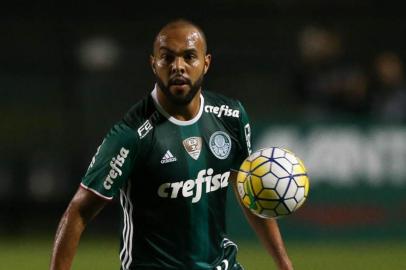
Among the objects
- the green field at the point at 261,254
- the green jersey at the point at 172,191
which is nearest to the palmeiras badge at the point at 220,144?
the green jersey at the point at 172,191

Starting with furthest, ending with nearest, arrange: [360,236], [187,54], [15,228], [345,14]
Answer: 1. [345,14]
2. [15,228]
3. [360,236]
4. [187,54]

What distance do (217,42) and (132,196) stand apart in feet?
26.9

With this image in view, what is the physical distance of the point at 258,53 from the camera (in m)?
13.3

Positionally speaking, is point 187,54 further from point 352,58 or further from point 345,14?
point 345,14

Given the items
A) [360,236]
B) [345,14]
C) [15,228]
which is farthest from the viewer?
[345,14]

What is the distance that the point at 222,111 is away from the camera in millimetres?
5574

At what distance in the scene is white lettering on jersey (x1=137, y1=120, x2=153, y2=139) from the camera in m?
5.18

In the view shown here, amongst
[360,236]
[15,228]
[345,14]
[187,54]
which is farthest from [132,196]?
[345,14]

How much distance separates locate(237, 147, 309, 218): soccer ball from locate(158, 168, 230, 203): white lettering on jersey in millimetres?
Answer: 141

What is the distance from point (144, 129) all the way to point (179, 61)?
40 centimetres

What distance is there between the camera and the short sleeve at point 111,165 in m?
5.10

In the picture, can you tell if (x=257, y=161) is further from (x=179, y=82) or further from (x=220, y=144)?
(x=179, y=82)

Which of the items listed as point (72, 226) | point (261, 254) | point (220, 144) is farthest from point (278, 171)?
point (261, 254)

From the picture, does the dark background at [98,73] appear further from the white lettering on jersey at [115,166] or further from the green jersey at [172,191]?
the white lettering on jersey at [115,166]
